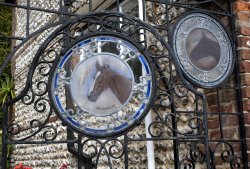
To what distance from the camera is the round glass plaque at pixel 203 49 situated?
9.18 ft

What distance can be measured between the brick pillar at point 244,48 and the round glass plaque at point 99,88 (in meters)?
0.88

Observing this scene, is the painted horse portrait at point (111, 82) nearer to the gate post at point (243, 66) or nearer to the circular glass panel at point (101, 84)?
the circular glass panel at point (101, 84)

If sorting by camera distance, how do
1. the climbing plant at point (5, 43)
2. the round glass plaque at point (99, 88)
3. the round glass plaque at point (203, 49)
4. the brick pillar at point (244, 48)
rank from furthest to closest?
1. the climbing plant at point (5, 43)
2. the brick pillar at point (244, 48)
3. the round glass plaque at point (203, 49)
4. the round glass plaque at point (99, 88)

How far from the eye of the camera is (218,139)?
Answer: 291 cm

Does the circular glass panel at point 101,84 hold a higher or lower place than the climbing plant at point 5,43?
lower

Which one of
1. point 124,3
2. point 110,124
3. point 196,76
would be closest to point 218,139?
point 196,76

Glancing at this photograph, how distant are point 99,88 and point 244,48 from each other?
1303 millimetres

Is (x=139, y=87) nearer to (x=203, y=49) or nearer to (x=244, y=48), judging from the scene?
(x=203, y=49)

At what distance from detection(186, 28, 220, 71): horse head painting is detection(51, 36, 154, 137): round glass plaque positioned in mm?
507

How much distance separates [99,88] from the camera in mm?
2428

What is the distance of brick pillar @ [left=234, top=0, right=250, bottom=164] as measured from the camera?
9.54 feet

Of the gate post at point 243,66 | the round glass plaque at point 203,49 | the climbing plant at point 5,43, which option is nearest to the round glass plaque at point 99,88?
the round glass plaque at point 203,49

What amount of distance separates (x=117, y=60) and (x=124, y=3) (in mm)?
1975

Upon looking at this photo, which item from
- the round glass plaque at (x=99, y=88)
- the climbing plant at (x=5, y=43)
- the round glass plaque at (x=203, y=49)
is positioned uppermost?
the climbing plant at (x=5, y=43)
